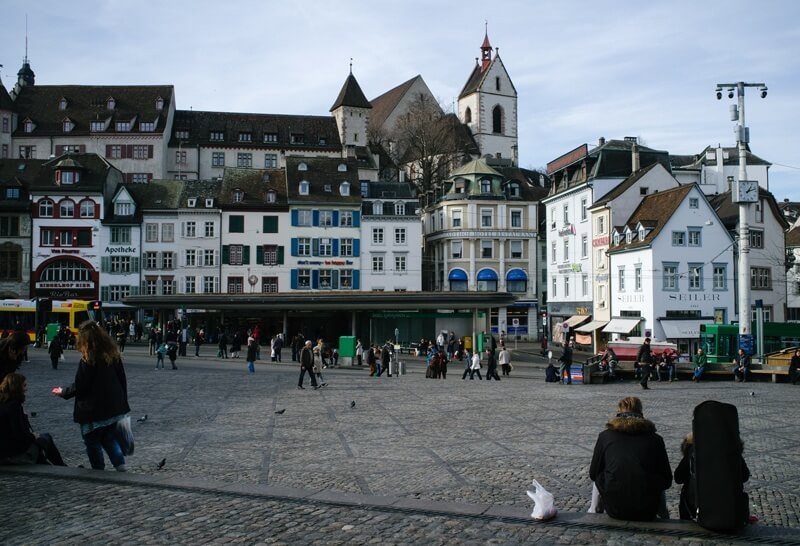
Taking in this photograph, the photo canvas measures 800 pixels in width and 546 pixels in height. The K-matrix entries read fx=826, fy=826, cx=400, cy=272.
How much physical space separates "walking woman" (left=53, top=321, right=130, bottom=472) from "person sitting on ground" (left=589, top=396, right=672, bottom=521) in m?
5.60

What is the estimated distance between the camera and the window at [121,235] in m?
65.6

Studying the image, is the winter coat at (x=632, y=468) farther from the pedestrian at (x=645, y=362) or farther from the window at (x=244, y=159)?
the window at (x=244, y=159)

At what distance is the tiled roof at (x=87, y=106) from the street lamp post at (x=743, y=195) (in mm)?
61131

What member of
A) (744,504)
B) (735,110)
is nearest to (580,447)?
(744,504)

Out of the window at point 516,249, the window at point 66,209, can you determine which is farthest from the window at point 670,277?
the window at point 66,209

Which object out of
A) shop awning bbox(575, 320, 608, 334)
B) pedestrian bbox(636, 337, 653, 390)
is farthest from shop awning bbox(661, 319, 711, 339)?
pedestrian bbox(636, 337, 653, 390)

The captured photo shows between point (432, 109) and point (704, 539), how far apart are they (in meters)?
104

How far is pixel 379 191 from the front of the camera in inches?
2751

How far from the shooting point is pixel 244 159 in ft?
288

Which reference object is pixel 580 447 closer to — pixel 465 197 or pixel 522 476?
pixel 522 476

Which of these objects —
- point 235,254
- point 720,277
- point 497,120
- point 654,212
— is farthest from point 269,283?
point 497,120

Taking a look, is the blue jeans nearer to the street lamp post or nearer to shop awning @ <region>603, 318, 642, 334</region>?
the street lamp post

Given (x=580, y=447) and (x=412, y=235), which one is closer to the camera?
(x=580, y=447)

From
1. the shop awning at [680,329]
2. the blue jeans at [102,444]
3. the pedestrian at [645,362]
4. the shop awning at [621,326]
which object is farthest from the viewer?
the shop awning at [621,326]
